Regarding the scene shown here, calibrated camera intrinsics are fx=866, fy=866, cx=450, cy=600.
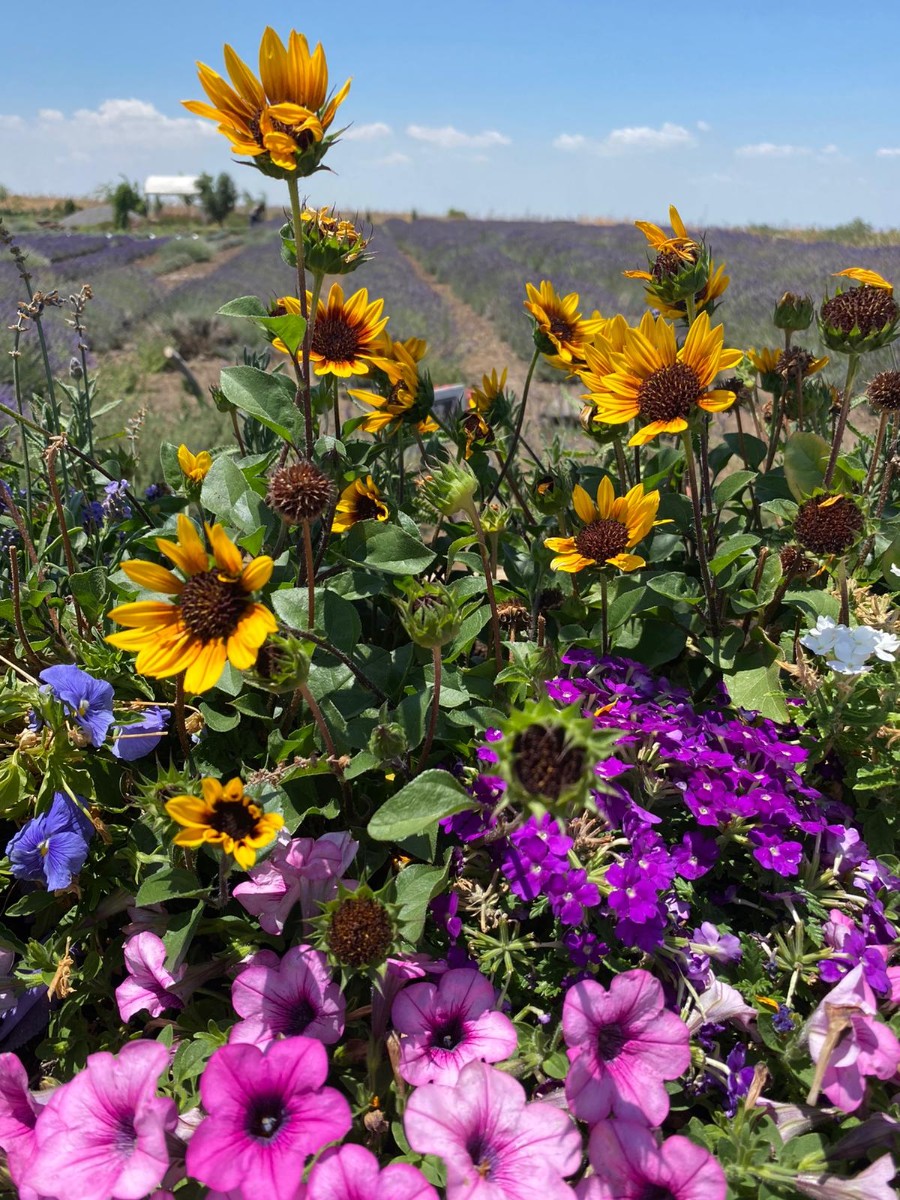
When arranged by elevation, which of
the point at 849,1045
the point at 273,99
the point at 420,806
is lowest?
the point at 849,1045

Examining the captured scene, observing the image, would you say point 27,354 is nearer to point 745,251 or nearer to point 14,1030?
point 14,1030

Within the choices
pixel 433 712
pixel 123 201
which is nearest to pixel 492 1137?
pixel 433 712

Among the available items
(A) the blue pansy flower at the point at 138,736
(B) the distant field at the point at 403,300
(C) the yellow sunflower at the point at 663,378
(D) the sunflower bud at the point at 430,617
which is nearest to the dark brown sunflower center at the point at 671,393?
(C) the yellow sunflower at the point at 663,378

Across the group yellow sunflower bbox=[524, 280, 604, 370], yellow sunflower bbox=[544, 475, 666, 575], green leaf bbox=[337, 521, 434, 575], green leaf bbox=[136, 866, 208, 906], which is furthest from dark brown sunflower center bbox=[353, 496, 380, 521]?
green leaf bbox=[136, 866, 208, 906]

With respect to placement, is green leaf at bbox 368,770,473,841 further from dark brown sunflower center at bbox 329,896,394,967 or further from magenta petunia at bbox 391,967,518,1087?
magenta petunia at bbox 391,967,518,1087

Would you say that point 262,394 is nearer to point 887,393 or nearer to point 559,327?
point 559,327

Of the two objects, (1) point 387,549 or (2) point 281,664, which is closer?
(2) point 281,664

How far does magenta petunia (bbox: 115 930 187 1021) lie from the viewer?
1.30 m

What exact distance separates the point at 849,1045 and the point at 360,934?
65 cm

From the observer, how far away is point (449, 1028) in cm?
121

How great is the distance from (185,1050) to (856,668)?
1187 mm

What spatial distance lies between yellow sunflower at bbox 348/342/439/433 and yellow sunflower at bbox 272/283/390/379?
0.18 ft

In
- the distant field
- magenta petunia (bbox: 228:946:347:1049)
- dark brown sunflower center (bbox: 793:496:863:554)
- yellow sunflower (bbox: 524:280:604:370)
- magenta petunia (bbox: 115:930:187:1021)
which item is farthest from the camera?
the distant field

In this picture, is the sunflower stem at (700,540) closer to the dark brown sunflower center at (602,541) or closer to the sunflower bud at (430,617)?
the dark brown sunflower center at (602,541)
